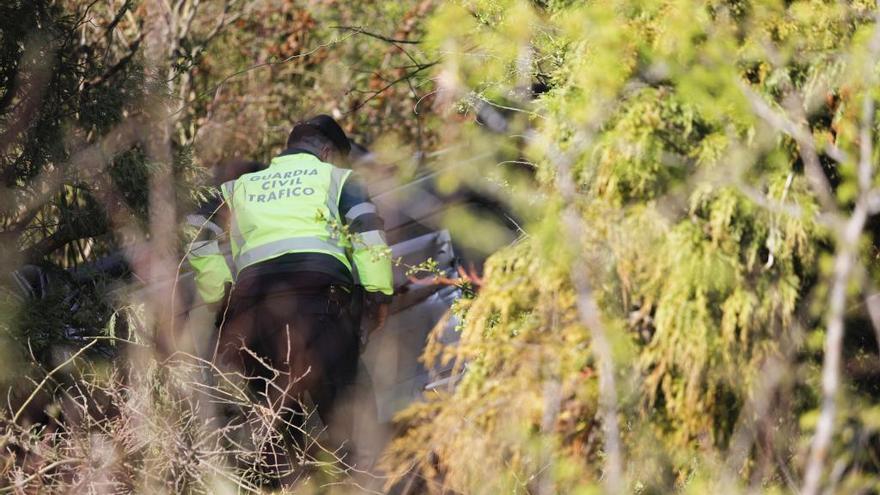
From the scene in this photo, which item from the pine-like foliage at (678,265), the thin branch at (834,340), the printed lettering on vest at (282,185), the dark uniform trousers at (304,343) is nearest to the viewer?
the thin branch at (834,340)

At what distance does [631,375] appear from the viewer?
12.8 ft

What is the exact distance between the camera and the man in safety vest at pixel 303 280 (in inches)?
224

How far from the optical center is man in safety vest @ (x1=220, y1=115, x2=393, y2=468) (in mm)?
5691

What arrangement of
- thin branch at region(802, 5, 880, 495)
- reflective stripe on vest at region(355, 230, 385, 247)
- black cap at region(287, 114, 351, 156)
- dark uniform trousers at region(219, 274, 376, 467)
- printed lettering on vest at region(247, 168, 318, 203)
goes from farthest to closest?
black cap at region(287, 114, 351, 156) → printed lettering on vest at region(247, 168, 318, 203) → dark uniform trousers at region(219, 274, 376, 467) → reflective stripe on vest at region(355, 230, 385, 247) → thin branch at region(802, 5, 880, 495)

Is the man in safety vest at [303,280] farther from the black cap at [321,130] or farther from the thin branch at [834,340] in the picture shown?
the thin branch at [834,340]

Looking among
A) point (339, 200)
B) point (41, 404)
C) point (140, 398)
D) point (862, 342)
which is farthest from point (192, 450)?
point (862, 342)

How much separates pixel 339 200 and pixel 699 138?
2.37 meters

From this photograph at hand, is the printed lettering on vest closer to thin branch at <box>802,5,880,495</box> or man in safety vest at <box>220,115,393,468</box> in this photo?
man in safety vest at <box>220,115,393,468</box>

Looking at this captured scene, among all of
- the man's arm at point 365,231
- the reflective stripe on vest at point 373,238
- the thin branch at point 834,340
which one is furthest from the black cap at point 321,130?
the thin branch at point 834,340

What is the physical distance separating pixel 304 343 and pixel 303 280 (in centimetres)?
29

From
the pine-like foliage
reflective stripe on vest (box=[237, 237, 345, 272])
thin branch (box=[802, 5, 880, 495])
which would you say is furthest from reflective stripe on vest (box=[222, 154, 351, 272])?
thin branch (box=[802, 5, 880, 495])

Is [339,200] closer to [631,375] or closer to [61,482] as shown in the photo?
[61,482]

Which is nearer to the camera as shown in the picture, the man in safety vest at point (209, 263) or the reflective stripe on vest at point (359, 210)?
the reflective stripe on vest at point (359, 210)

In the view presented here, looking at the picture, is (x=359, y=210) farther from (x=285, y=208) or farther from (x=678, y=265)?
(x=678, y=265)
